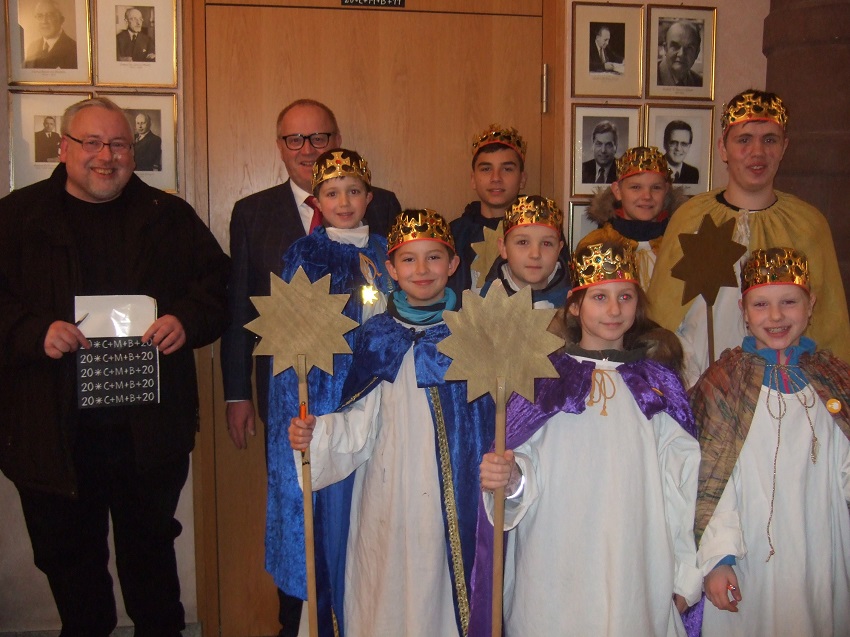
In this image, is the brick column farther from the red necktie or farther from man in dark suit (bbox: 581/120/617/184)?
the red necktie

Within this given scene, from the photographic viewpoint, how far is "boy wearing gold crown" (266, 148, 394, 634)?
2627 millimetres

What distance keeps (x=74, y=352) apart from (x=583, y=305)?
165 centimetres

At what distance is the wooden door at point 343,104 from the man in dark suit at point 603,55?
0.24m

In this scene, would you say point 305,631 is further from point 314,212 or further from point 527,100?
point 527,100

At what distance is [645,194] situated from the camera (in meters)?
2.97

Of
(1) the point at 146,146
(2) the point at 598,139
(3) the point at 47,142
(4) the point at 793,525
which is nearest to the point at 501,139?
(2) the point at 598,139

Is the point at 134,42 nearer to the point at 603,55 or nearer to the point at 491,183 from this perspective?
the point at 491,183

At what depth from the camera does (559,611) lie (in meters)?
2.07

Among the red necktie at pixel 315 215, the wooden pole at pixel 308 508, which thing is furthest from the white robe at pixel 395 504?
the red necktie at pixel 315 215

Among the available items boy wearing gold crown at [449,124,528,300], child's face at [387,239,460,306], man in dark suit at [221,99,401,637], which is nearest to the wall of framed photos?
man in dark suit at [221,99,401,637]

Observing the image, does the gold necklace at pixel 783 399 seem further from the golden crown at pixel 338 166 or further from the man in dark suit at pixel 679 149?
the man in dark suit at pixel 679 149

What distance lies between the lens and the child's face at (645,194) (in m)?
2.97

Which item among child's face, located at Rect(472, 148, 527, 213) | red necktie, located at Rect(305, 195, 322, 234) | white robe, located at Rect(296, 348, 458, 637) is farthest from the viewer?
child's face, located at Rect(472, 148, 527, 213)

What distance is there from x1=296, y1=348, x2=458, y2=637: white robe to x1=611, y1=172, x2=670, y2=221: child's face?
48.0 inches
